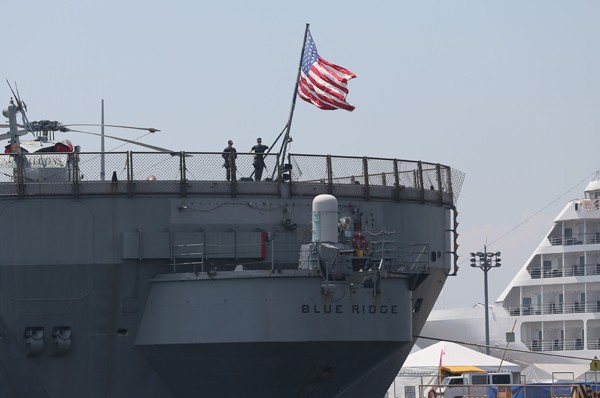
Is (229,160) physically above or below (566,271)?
above

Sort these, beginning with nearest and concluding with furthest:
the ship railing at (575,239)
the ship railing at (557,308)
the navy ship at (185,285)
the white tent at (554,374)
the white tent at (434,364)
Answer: the navy ship at (185,285)
the white tent at (434,364)
the white tent at (554,374)
the ship railing at (557,308)
the ship railing at (575,239)

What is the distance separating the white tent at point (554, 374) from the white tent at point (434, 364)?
12.2 feet

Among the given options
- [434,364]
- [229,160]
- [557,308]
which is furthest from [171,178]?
[557,308]

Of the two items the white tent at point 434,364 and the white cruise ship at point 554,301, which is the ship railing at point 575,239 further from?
the white tent at point 434,364

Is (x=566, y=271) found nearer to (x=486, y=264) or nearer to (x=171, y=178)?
(x=486, y=264)

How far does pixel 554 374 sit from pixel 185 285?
40.0 metres

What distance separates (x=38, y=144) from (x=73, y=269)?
28.7 feet

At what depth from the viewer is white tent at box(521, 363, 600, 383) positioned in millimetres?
66181

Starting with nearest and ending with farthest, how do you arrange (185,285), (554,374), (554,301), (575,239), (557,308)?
1. (185,285)
2. (554,374)
3. (557,308)
4. (575,239)
5. (554,301)

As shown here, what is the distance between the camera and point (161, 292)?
31672 mm

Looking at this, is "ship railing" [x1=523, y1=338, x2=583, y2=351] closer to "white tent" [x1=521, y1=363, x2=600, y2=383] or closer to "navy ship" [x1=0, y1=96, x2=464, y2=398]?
"white tent" [x1=521, y1=363, x2=600, y2=383]

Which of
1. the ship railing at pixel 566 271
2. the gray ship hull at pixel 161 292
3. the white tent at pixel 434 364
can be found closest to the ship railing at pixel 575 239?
the ship railing at pixel 566 271

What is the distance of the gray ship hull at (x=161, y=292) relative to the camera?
3108 cm

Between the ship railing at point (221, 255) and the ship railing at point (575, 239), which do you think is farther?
the ship railing at point (575, 239)
